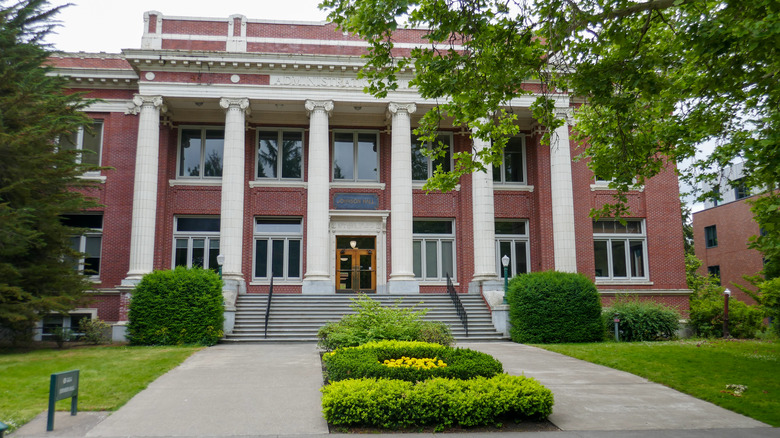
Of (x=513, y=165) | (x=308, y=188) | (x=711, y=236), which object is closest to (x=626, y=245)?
(x=513, y=165)

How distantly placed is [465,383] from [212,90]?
19.0 metres

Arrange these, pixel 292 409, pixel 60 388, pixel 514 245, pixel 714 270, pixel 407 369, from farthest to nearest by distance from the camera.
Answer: pixel 714 270, pixel 514 245, pixel 407 369, pixel 292 409, pixel 60 388

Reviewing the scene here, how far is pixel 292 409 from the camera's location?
8.48m

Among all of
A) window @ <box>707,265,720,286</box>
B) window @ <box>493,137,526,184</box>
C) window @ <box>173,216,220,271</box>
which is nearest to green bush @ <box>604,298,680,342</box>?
window @ <box>493,137,526,184</box>

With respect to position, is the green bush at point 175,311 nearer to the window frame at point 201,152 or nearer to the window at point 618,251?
the window frame at point 201,152

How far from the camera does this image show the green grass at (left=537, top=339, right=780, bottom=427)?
9180 mm

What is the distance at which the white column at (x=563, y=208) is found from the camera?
23750 mm

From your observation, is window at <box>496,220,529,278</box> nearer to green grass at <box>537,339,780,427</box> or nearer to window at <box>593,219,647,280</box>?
window at <box>593,219,647,280</box>

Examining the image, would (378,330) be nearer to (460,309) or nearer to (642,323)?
(460,309)

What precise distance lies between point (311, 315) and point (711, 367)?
1267 cm

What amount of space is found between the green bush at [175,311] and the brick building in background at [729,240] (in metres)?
32.1

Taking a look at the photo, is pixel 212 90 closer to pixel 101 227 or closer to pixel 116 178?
pixel 116 178

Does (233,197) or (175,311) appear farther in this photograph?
(233,197)

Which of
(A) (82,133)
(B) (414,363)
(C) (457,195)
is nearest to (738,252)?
(C) (457,195)
